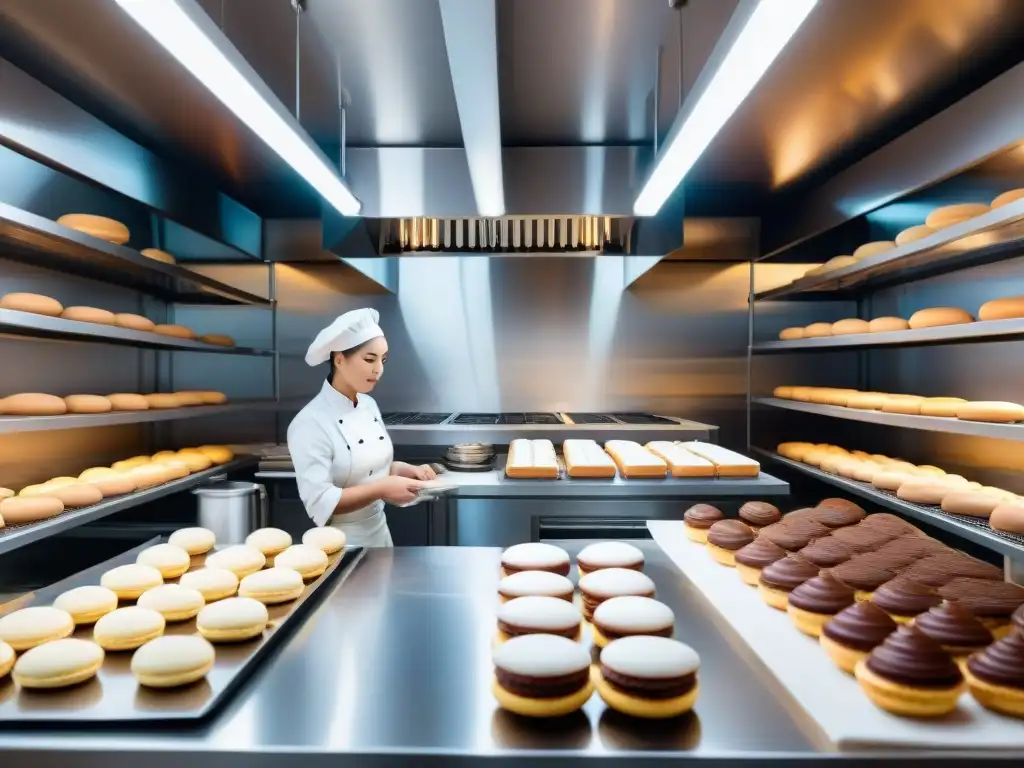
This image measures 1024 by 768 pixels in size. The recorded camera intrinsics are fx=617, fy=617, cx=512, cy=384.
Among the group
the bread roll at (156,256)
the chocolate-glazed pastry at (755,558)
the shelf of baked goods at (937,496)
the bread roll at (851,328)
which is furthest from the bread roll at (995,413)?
the bread roll at (156,256)

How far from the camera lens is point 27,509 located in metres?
2.01

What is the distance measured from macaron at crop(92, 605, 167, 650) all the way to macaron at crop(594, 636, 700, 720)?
72 cm

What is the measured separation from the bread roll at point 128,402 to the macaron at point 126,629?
1.90 metres

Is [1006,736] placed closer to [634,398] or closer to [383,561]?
[383,561]

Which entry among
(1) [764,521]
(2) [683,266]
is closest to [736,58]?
(1) [764,521]

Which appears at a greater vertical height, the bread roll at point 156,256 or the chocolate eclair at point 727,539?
the bread roll at point 156,256

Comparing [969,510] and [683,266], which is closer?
[969,510]

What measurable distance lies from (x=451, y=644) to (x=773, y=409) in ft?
11.6

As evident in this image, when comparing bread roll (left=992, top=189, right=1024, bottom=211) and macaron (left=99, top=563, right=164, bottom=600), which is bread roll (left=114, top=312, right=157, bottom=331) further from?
bread roll (left=992, top=189, right=1024, bottom=211)

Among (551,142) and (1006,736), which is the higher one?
(551,142)

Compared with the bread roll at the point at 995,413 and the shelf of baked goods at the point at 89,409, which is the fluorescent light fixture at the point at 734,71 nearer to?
the bread roll at the point at 995,413

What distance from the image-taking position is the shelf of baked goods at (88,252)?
201 cm

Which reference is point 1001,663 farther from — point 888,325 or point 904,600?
point 888,325

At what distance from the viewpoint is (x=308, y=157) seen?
1780 mm
